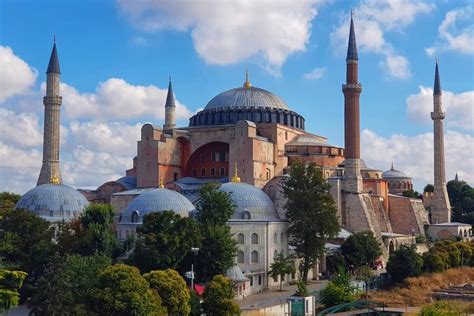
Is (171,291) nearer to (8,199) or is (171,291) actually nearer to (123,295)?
(123,295)

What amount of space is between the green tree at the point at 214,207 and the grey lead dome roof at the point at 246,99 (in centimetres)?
1374

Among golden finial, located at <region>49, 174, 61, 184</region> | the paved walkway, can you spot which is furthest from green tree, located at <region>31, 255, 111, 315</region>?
golden finial, located at <region>49, 174, 61, 184</region>

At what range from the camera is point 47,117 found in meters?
33.9

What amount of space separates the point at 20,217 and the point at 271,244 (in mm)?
9194

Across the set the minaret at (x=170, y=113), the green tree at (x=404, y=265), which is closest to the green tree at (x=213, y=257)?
the green tree at (x=404, y=265)

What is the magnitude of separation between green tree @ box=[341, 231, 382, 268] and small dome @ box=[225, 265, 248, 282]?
264 inches

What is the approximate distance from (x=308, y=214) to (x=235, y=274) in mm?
4106

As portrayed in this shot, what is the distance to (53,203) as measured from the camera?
27703 mm

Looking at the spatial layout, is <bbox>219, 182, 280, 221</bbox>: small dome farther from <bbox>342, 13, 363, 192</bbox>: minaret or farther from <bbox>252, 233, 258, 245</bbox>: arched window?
<bbox>342, 13, 363, 192</bbox>: minaret

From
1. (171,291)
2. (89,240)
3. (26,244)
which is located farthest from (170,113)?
(171,291)

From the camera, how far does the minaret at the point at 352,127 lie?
33406 mm

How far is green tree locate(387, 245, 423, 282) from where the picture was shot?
26.6 metres

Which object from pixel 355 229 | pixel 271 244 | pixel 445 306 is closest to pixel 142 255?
pixel 271 244

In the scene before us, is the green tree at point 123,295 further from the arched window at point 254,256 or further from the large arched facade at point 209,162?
the large arched facade at point 209,162
